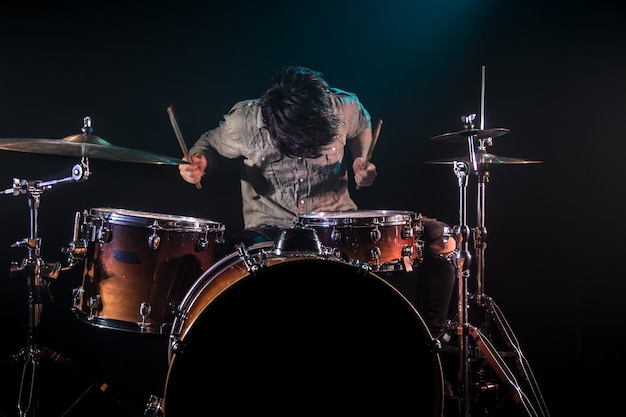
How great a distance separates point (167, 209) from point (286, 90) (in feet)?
3.48

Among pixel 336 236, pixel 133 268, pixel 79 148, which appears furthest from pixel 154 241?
pixel 336 236

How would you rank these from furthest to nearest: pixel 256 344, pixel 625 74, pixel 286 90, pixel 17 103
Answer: pixel 625 74, pixel 286 90, pixel 17 103, pixel 256 344

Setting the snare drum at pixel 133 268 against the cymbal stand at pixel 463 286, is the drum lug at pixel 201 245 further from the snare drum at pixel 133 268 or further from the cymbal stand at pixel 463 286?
the cymbal stand at pixel 463 286

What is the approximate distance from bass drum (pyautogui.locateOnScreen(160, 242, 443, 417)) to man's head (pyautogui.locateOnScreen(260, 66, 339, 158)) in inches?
51.9

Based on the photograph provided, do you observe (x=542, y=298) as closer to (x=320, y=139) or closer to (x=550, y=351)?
(x=550, y=351)

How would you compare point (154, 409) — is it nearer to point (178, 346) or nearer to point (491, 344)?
point (178, 346)

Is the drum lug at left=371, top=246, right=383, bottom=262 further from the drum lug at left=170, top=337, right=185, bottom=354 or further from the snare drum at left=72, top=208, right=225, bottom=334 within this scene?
the drum lug at left=170, top=337, right=185, bottom=354

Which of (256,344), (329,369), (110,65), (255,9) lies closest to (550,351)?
(329,369)

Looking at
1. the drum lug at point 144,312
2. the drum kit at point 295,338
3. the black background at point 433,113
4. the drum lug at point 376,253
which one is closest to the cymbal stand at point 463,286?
the drum lug at point 376,253

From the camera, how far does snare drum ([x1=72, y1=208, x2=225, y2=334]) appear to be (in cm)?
218

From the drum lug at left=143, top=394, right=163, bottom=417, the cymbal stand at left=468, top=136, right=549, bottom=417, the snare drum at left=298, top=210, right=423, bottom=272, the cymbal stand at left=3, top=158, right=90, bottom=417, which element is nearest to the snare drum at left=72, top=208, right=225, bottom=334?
the cymbal stand at left=3, top=158, right=90, bottom=417

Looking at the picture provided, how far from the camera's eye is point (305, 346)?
1.70 m

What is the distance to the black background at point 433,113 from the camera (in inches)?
110

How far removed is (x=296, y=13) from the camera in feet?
9.87
